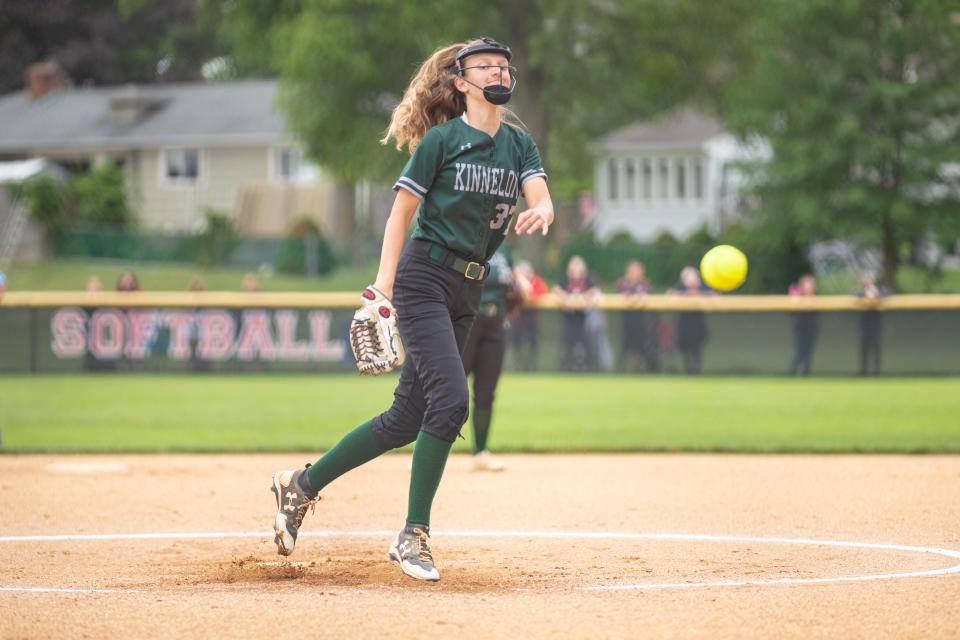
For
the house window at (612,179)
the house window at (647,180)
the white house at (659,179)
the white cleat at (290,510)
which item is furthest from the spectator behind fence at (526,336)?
the house window at (612,179)

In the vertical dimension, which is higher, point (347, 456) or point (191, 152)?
point (191, 152)

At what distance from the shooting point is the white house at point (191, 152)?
159ft

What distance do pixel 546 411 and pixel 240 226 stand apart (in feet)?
104

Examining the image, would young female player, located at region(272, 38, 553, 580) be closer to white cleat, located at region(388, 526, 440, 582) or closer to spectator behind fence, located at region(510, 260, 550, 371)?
white cleat, located at region(388, 526, 440, 582)

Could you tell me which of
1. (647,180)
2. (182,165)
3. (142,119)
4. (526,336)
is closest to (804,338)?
(526,336)

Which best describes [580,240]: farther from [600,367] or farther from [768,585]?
[768,585]

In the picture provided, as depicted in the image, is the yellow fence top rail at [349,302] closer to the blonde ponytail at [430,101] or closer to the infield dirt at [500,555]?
the infield dirt at [500,555]

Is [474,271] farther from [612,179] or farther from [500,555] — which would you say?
[612,179]

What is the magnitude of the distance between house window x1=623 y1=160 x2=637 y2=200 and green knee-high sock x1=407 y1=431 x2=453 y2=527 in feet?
141

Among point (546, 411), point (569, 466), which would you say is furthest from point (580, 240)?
point (569, 466)

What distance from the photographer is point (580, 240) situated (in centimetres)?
3928

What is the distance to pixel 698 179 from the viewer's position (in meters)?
47.5

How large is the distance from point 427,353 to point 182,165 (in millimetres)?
46525

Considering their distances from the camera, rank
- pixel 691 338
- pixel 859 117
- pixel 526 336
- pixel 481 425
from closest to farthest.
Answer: pixel 481 425
pixel 691 338
pixel 526 336
pixel 859 117
